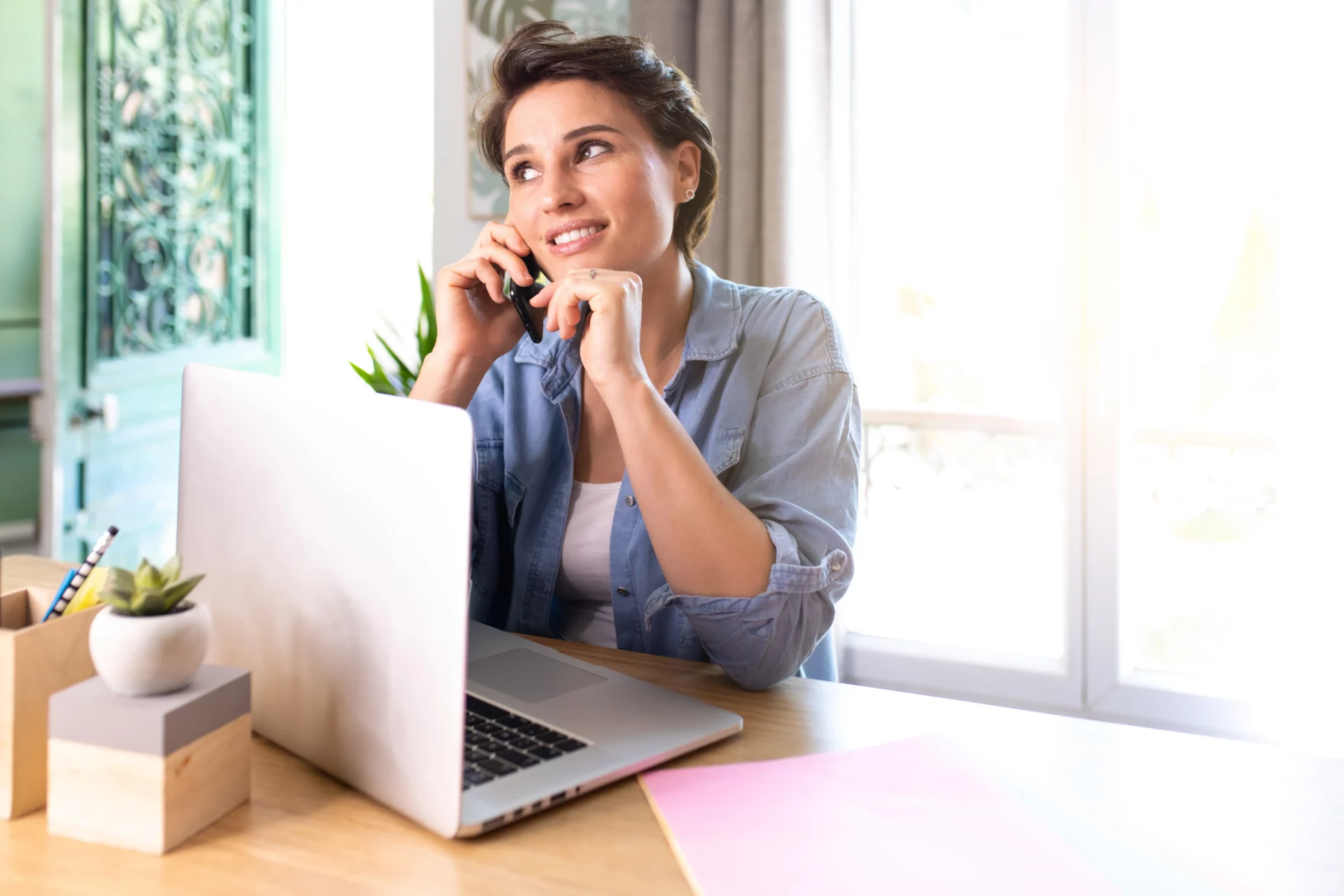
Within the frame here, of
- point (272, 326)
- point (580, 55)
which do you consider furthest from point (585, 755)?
point (272, 326)

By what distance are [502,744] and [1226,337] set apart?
2154 mm

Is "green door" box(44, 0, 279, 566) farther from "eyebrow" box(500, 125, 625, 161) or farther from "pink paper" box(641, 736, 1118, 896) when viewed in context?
"pink paper" box(641, 736, 1118, 896)

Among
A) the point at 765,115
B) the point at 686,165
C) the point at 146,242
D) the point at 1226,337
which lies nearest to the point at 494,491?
the point at 686,165

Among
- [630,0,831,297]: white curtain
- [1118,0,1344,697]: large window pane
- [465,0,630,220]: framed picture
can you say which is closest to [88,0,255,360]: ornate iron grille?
[465,0,630,220]: framed picture

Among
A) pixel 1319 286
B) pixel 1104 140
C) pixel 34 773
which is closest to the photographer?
pixel 34 773

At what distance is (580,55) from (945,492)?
1.75 metres

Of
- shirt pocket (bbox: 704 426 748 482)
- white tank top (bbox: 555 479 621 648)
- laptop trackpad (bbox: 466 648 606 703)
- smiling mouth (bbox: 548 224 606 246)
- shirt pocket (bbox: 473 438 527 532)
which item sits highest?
smiling mouth (bbox: 548 224 606 246)

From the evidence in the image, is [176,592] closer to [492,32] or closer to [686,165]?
[686,165]

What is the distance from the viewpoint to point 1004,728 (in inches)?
38.2

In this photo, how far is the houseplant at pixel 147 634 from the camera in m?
0.74

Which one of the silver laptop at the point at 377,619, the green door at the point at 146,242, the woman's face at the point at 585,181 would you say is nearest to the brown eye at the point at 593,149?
→ the woman's face at the point at 585,181

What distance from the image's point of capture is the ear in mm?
1486

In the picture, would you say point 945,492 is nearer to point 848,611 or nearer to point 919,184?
point 848,611

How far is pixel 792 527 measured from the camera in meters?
1.17
